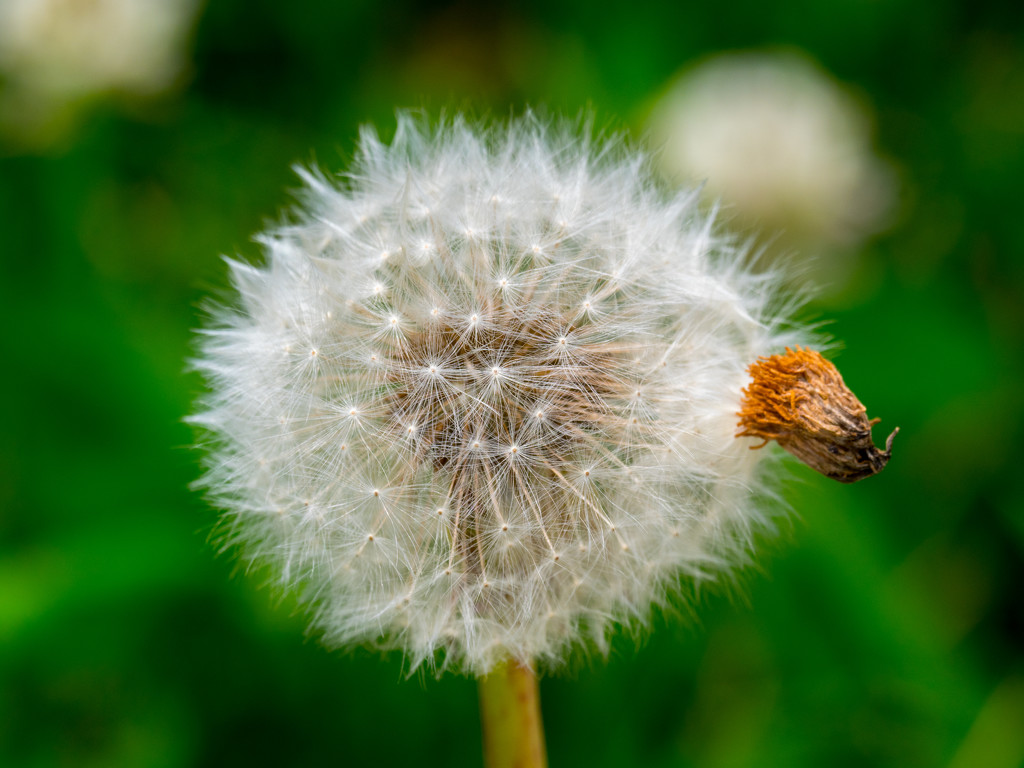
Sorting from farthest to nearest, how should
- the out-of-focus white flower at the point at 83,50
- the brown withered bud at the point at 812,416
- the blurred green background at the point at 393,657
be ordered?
the out-of-focus white flower at the point at 83,50, the blurred green background at the point at 393,657, the brown withered bud at the point at 812,416

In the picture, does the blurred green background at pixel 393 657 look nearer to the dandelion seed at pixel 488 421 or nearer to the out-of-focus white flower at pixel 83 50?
the out-of-focus white flower at pixel 83 50

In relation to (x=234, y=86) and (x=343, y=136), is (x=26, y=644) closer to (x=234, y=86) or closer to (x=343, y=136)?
(x=343, y=136)

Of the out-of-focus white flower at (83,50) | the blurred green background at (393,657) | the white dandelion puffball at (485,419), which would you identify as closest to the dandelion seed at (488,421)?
the white dandelion puffball at (485,419)

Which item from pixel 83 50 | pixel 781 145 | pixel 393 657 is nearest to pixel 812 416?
pixel 393 657

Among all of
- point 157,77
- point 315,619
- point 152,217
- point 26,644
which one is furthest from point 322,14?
point 315,619

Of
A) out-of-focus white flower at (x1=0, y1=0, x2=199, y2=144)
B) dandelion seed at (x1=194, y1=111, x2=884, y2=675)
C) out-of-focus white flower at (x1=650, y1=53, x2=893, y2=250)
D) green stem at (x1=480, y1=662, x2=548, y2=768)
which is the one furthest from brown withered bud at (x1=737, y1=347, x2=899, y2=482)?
out-of-focus white flower at (x1=0, y1=0, x2=199, y2=144)

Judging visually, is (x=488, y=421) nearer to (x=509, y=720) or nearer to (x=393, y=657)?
(x=509, y=720)

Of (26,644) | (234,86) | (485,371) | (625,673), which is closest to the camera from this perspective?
(485,371)
